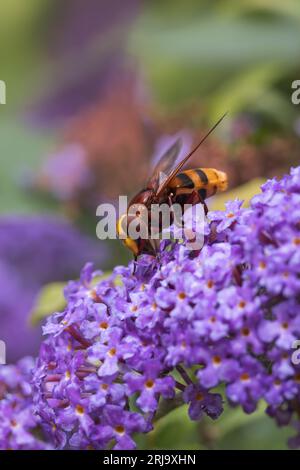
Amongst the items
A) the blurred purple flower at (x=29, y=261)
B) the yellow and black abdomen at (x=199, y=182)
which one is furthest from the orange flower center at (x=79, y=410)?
the blurred purple flower at (x=29, y=261)

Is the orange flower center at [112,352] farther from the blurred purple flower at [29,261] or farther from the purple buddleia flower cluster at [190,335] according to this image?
the blurred purple flower at [29,261]

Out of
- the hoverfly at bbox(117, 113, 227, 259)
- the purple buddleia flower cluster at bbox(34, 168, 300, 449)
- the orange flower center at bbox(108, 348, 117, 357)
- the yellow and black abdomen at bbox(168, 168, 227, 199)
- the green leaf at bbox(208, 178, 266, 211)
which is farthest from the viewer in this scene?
the green leaf at bbox(208, 178, 266, 211)

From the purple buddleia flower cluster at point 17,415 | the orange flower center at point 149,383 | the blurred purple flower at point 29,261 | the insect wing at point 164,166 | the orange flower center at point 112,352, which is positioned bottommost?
the purple buddleia flower cluster at point 17,415

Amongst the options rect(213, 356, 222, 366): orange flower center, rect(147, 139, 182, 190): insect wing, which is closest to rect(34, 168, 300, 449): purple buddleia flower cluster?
rect(213, 356, 222, 366): orange flower center

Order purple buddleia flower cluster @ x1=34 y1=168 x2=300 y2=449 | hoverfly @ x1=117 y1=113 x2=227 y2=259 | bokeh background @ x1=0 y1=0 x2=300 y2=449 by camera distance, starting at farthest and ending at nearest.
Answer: bokeh background @ x1=0 y1=0 x2=300 y2=449 → hoverfly @ x1=117 y1=113 x2=227 y2=259 → purple buddleia flower cluster @ x1=34 y1=168 x2=300 y2=449

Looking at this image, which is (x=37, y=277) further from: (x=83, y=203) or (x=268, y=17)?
(x=268, y=17)

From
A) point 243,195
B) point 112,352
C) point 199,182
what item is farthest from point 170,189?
point 112,352

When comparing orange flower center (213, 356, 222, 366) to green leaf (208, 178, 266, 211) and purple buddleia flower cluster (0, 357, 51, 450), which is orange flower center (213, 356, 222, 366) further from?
green leaf (208, 178, 266, 211)
